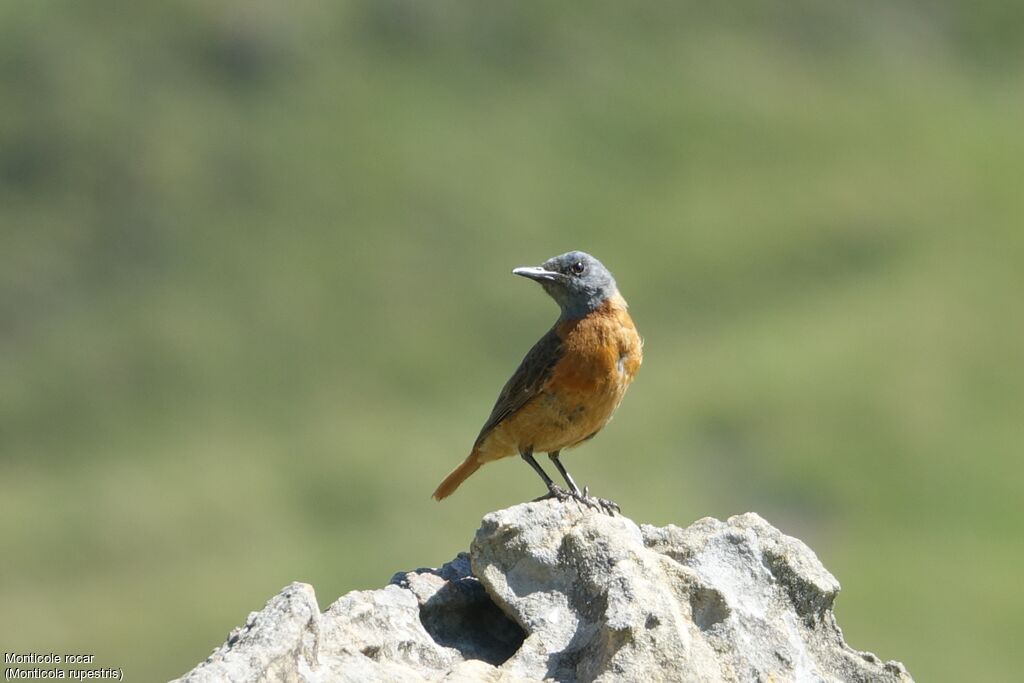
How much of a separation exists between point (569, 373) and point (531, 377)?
0.38 m

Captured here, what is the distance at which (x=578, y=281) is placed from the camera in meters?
13.4

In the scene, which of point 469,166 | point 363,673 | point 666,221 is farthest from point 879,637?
point 363,673

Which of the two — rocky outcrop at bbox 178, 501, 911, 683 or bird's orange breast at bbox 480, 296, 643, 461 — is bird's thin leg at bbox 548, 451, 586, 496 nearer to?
bird's orange breast at bbox 480, 296, 643, 461

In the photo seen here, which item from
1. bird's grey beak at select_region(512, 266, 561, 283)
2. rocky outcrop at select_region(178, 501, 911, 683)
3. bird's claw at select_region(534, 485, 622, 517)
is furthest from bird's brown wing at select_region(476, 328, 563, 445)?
rocky outcrop at select_region(178, 501, 911, 683)

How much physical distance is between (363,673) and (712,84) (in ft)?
463

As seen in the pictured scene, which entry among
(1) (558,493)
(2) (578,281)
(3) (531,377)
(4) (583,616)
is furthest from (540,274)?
(4) (583,616)

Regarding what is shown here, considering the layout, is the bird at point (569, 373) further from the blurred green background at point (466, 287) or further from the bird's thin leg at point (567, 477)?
the blurred green background at point (466, 287)

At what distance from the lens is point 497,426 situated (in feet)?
44.6

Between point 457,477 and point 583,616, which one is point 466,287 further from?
point 583,616

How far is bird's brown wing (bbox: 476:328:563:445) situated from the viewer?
13.2 metres

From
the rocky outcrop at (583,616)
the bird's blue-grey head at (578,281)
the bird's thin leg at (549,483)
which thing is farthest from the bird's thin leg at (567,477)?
the rocky outcrop at (583,616)

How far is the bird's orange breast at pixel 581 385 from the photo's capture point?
513 inches

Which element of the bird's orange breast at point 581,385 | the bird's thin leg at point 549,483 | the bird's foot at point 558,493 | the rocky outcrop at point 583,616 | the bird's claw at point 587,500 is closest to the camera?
the rocky outcrop at point 583,616

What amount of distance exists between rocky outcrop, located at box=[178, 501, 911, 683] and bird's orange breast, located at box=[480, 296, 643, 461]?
9.02 feet
